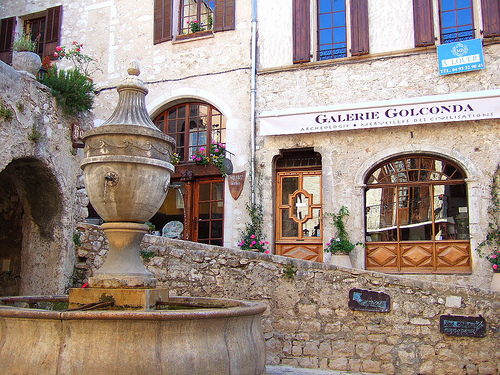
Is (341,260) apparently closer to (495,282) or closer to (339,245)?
(339,245)

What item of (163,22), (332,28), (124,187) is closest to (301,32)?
(332,28)

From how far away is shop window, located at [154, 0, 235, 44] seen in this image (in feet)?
36.2

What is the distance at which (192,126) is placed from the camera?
11.1 metres

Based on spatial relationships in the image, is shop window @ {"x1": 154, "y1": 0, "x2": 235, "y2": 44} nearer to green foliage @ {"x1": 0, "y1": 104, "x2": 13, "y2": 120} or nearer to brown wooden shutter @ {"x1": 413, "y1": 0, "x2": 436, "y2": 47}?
brown wooden shutter @ {"x1": 413, "y1": 0, "x2": 436, "y2": 47}

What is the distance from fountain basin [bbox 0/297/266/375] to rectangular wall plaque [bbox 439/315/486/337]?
137 inches

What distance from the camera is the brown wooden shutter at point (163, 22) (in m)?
11.2

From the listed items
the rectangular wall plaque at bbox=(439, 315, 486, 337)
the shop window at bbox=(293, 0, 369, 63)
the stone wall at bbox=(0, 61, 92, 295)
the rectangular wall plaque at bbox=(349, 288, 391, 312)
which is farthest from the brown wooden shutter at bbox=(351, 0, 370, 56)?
the rectangular wall plaque at bbox=(439, 315, 486, 337)

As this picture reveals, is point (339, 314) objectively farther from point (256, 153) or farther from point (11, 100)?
point (11, 100)

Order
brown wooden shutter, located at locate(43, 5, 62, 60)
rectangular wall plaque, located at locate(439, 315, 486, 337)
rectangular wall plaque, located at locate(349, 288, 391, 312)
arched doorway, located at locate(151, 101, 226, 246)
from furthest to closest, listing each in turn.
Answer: brown wooden shutter, located at locate(43, 5, 62, 60)
arched doorway, located at locate(151, 101, 226, 246)
rectangular wall plaque, located at locate(349, 288, 391, 312)
rectangular wall plaque, located at locate(439, 315, 486, 337)

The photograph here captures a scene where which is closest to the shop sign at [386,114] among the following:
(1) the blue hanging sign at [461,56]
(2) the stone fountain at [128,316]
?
(1) the blue hanging sign at [461,56]

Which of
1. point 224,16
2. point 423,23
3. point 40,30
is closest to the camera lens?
point 423,23

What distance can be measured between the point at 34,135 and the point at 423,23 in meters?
7.21

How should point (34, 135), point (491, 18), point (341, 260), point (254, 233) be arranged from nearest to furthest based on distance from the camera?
point (34, 135)
point (341, 260)
point (491, 18)
point (254, 233)

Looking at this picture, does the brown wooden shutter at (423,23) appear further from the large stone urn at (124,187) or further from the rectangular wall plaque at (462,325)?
the large stone urn at (124,187)
